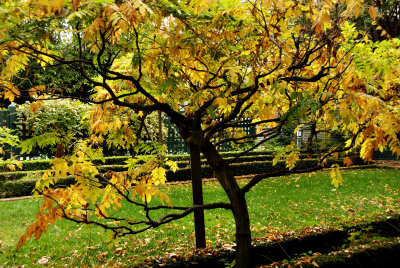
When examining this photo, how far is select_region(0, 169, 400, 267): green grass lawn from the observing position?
430 centimetres

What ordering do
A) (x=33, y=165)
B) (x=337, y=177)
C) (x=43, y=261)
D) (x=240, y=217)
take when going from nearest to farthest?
(x=240, y=217) → (x=337, y=177) → (x=43, y=261) → (x=33, y=165)

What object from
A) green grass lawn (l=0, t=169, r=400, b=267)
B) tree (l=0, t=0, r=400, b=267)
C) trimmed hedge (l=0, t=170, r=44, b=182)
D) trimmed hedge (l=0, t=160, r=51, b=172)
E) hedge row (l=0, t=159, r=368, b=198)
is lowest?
green grass lawn (l=0, t=169, r=400, b=267)

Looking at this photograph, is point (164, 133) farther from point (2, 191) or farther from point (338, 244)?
point (338, 244)

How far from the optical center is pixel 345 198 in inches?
292

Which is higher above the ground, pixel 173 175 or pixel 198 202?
pixel 198 202

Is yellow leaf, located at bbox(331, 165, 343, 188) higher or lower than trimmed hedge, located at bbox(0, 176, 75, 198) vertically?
higher

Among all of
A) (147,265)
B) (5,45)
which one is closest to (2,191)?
(147,265)

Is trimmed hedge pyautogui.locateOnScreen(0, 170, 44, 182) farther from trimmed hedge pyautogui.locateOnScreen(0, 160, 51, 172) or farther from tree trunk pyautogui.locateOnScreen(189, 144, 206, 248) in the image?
tree trunk pyautogui.locateOnScreen(189, 144, 206, 248)

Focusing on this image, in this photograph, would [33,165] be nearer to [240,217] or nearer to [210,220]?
[210,220]

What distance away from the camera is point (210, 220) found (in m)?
5.81

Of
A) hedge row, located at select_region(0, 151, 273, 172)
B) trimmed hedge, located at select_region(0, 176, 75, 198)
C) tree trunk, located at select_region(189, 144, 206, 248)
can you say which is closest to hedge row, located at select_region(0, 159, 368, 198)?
trimmed hedge, located at select_region(0, 176, 75, 198)

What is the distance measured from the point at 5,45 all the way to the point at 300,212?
6093mm

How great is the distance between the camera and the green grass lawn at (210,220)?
430 centimetres

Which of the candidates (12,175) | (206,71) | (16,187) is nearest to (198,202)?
(206,71)
